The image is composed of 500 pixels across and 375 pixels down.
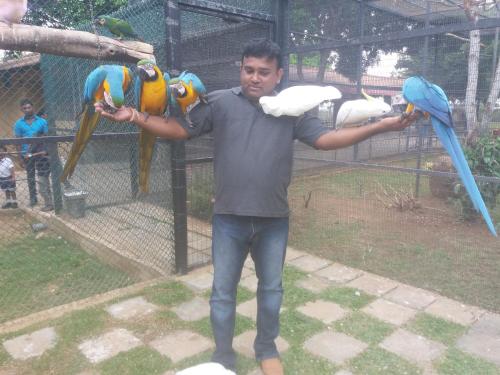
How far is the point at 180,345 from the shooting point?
2486mm

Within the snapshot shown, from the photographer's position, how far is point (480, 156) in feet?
16.1

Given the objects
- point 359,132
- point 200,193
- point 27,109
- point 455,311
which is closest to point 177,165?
point 200,193

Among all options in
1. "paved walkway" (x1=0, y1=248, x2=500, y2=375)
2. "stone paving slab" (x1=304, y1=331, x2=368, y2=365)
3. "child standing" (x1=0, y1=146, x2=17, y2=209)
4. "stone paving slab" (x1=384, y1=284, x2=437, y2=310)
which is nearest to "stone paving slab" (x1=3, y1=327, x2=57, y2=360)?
"paved walkway" (x1=0, y1=248, x2=500, y2=375)

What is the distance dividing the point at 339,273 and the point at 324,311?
800 millimetres

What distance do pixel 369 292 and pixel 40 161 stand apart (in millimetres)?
4702

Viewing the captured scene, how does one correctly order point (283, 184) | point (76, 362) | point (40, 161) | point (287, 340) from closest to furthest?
point (283, 184)
point (76, 362)
point (287, 340)
point (40, 161)

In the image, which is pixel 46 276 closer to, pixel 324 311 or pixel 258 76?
pixel 324 311

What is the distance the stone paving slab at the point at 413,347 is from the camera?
2381 mm

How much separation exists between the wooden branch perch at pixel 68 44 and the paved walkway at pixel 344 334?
176 centimetres

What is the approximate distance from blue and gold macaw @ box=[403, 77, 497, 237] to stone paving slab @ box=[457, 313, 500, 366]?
122 centimetres

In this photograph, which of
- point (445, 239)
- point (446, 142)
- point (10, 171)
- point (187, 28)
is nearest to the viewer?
point (446, 142)

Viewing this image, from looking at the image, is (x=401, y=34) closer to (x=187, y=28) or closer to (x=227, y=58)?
(x=227, y=58)

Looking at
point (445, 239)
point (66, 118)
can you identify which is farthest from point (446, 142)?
point (66, 118)

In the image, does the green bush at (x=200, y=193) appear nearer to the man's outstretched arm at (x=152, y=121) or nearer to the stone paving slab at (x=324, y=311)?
the stone paving slab at (x=324, y=311)
